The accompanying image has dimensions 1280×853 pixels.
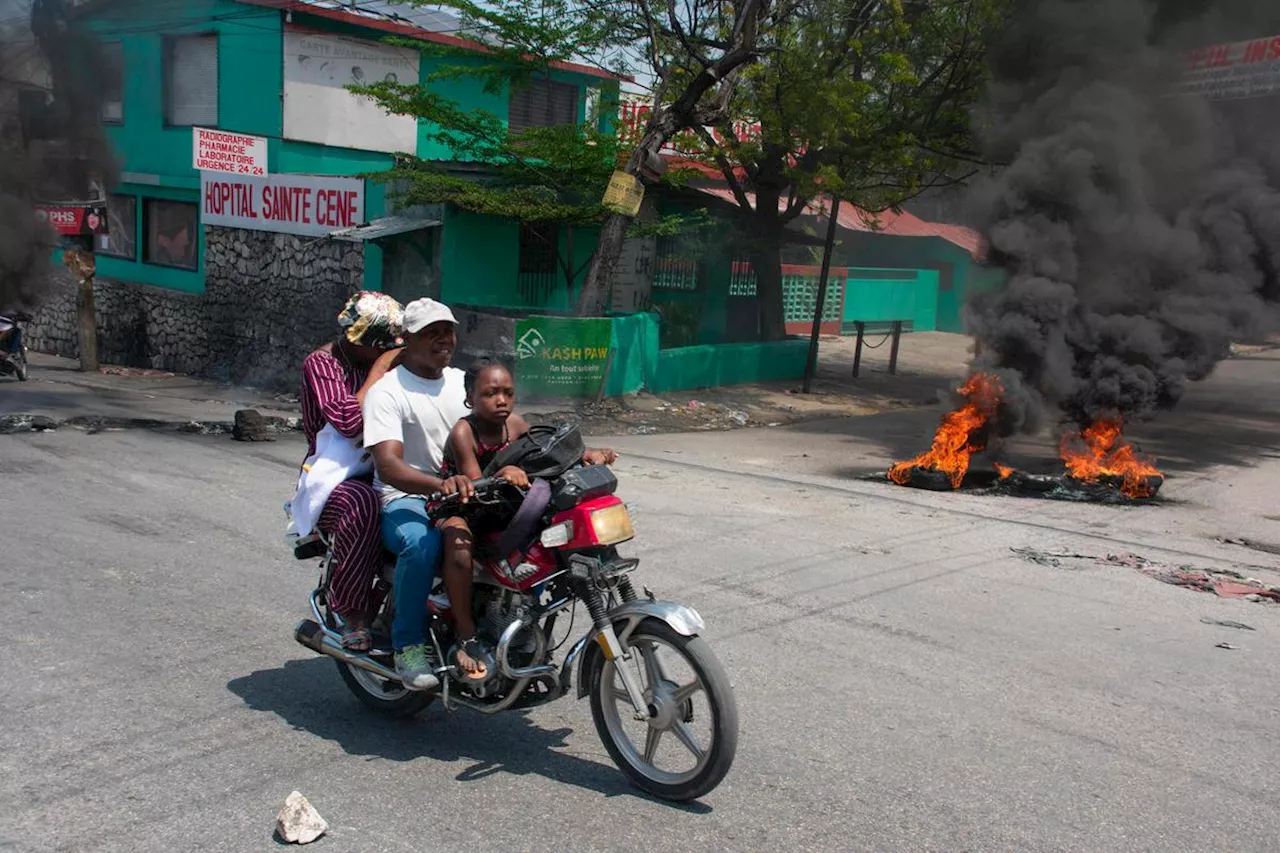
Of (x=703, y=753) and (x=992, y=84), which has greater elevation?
(x=992, y=84)

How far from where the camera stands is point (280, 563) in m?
6.85

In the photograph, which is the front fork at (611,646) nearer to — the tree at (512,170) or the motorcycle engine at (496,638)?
the motorcycle engine at (496,638)

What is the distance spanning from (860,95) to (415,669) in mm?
14290

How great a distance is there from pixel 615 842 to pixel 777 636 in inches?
91.8

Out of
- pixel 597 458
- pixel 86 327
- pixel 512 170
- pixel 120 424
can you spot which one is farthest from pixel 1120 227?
pixel 86 327

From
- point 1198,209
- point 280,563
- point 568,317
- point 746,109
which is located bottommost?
point 280,563

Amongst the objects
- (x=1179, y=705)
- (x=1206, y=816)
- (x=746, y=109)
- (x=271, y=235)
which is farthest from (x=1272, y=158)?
(x=271, y=235)

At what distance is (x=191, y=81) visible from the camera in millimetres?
21375

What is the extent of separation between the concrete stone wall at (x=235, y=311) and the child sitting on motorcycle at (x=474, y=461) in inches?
535

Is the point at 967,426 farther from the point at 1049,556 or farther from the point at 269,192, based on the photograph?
the point at 269,192

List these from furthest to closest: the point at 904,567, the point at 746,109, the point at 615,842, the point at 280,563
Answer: the point at 746,109, the point at 904,567, the point at 280,563, the point at 615,842

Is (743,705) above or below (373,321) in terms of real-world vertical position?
below

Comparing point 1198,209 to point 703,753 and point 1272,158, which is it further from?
point 703,753

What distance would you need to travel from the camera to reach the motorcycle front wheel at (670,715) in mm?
3619
